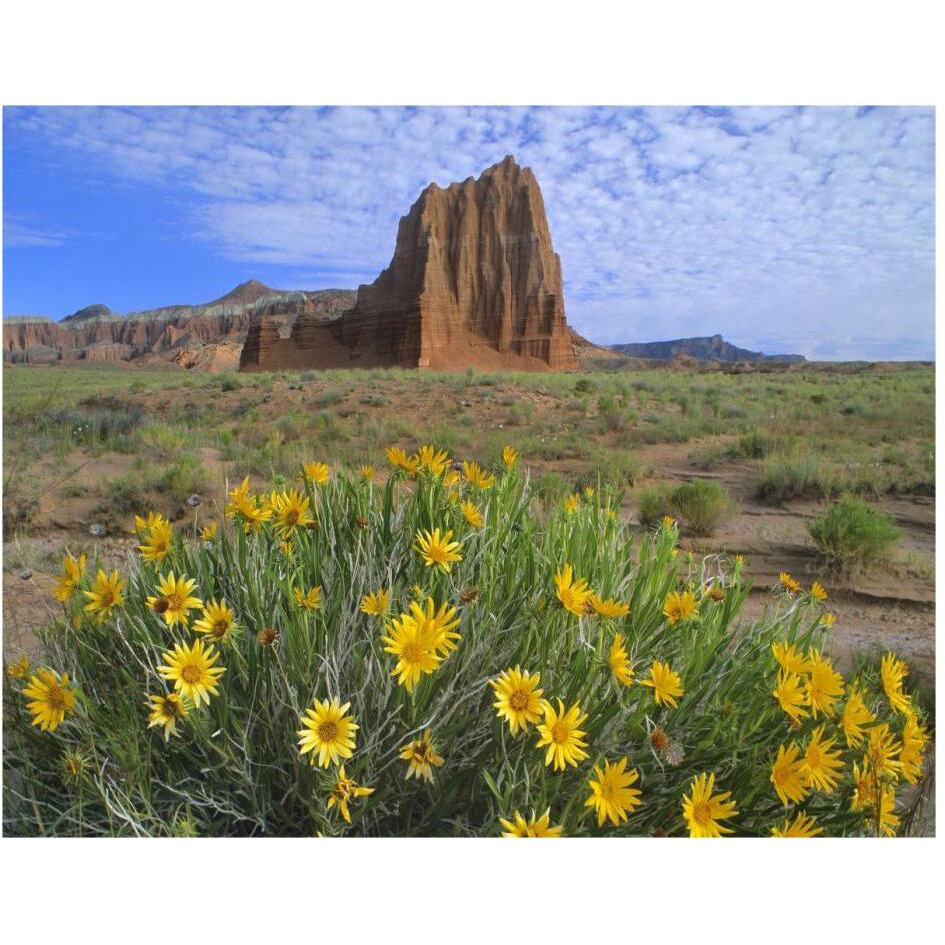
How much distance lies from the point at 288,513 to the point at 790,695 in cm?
Result: 106

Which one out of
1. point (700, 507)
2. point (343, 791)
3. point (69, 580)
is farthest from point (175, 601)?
point (700, 507)

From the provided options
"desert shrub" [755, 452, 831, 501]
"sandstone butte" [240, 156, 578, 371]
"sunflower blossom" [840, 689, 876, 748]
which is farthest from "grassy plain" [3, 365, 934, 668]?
"sandstone butte" [240, 156, 578, 371]

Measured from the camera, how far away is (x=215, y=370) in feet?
63.5

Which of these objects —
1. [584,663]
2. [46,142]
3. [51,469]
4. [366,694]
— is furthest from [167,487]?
[584,663]

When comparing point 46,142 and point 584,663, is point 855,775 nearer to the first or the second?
point 584,663

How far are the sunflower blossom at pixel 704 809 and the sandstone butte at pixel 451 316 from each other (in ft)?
49.7

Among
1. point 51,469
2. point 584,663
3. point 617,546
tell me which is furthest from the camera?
point 51,469

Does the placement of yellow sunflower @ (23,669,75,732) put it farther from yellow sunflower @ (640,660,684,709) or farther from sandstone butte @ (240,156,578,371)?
sandstone butte @ (240,156,578,371)

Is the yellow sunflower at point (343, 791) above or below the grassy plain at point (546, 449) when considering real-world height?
below

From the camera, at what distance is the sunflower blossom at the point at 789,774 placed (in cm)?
105

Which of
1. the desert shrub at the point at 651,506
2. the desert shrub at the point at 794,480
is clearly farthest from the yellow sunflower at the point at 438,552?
the desert shrub at the point at 794,480

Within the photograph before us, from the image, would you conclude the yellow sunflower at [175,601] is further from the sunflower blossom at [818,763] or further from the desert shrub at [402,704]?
the sunflower blossom at [818,763]

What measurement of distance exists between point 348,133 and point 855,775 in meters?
3.06

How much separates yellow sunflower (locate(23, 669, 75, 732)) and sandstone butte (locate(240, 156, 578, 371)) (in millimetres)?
14899
